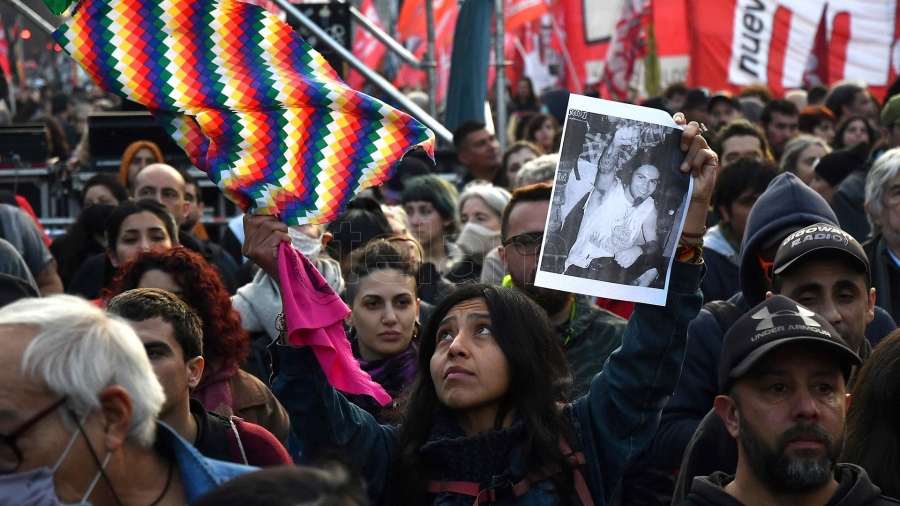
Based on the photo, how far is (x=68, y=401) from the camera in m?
2.62

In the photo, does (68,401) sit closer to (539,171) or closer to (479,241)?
(539,171)

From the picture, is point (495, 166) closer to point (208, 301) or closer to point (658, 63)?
point (208, 301)

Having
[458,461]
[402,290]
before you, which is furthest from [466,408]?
[402,290]

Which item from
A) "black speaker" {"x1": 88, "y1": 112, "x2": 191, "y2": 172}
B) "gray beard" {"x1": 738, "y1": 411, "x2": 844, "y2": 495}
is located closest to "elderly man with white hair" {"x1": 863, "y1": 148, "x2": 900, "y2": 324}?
"gray beard" {"x1": 738, "y1": 411, "x2": 844, "y2": 495}

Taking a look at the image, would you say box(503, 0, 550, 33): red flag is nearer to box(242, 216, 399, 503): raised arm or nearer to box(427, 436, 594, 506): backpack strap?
box(242, 216, 399, 503): raised arm

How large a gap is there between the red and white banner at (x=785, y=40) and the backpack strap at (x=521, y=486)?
13152 mm

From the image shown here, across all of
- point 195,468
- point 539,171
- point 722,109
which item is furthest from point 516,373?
point 722,109

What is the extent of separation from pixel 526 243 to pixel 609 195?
156 cm

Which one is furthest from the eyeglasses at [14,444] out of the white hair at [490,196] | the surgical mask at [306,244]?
the white hair at [490,196]

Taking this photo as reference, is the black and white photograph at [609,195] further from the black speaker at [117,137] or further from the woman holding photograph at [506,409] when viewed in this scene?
the black speaker at [117,137]

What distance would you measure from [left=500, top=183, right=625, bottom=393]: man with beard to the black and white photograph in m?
1.02

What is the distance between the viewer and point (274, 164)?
368 centimetres

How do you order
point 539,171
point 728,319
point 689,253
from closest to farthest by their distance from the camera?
point 689,253 → point 728,319 → point 539,171

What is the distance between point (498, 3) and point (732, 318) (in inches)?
249
